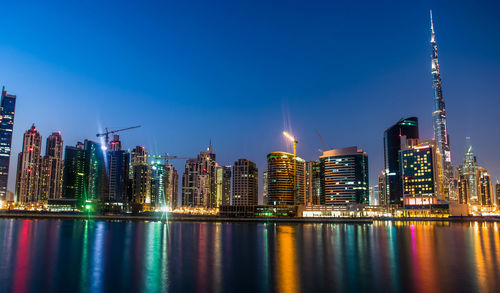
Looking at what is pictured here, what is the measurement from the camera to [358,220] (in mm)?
197250

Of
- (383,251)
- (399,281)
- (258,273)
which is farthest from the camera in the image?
(383,251)

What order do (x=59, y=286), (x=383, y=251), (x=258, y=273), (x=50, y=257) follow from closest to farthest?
(x=59, y=286)
(x=258, y=273)
(x=50, y=257)
(x=383, y=251)

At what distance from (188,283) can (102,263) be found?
1727cm

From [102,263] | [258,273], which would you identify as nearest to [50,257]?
[102,263]

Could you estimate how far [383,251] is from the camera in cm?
5900

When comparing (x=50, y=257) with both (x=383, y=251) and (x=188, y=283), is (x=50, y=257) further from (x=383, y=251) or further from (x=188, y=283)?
(x=383, y=251)

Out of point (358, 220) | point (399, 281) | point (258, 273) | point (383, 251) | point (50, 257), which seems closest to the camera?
point (399, 281)

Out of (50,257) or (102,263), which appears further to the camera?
(50,257)

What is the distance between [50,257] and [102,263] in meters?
9.59

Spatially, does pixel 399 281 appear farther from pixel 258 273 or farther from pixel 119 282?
pixel 119 282

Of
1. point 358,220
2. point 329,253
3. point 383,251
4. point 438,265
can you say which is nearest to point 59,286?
point 329,253

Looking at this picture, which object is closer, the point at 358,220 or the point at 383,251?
the point at 383,251

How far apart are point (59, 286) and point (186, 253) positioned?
2428cm

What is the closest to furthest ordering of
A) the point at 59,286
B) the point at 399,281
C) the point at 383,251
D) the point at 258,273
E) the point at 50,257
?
the point at 59,286
the point at 399,281
the point at 258,273
the point at 50,257
the point at 383,251
